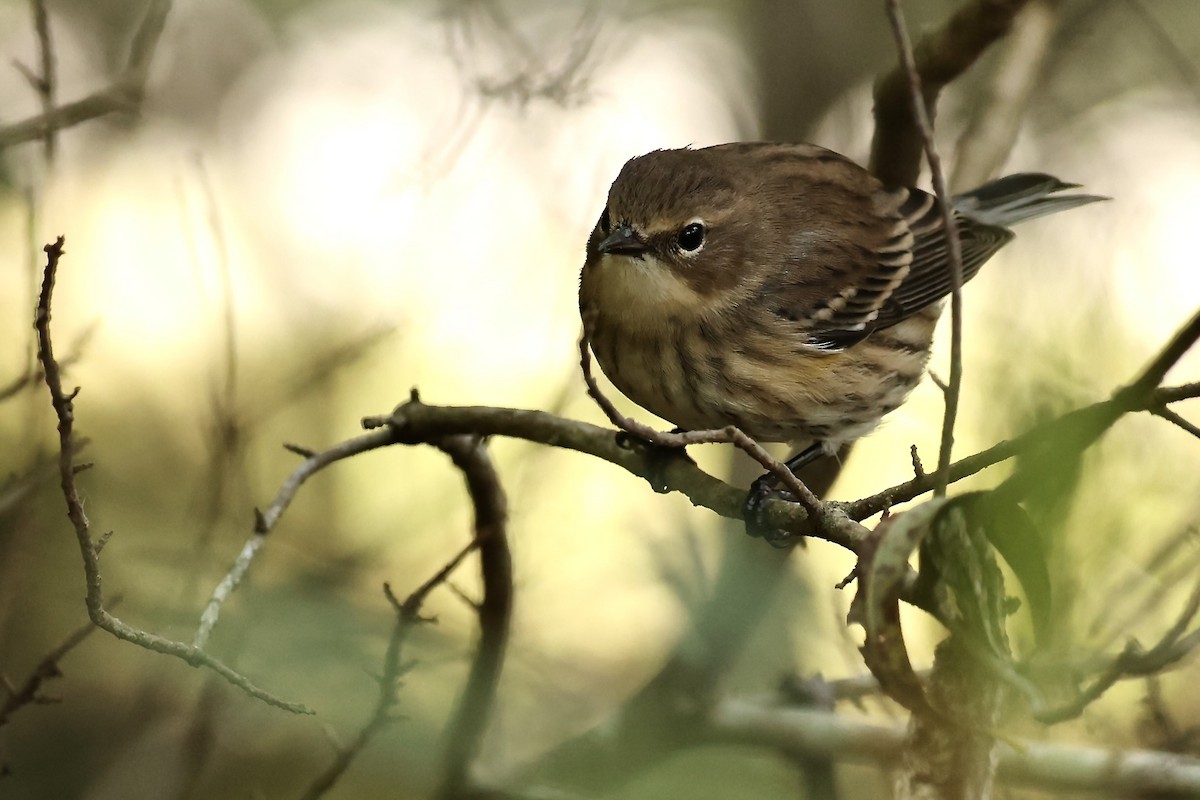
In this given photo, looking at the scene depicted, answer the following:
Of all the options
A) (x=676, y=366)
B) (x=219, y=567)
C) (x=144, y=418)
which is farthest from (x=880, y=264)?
(x=144, y=418)

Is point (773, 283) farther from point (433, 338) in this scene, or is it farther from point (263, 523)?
point (433, 338)

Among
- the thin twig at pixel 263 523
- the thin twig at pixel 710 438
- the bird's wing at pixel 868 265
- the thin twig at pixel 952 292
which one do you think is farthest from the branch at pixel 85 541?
the bird's wing at pixel 868 265

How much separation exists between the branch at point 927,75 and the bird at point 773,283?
0.24 meters

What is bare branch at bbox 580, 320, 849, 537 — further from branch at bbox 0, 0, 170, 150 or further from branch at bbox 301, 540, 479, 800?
branch at bbox 0, 0, 170, 150

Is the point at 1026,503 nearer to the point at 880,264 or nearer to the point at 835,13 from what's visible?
the point at 880,264

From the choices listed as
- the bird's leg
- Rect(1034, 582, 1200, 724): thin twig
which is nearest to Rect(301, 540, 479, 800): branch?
the bird's leg

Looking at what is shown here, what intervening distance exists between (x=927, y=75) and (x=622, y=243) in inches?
44.5

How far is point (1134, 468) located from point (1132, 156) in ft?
9.71

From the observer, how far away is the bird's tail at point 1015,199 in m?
4.64

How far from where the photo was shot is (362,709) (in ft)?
13.3

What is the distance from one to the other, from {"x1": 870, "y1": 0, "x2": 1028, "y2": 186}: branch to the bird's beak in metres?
0.91

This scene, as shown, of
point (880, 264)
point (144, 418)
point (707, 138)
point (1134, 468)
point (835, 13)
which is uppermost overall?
point (835, 13)

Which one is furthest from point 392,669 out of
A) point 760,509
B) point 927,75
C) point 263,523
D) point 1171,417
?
point 927,75

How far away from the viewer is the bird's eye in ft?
12.7
